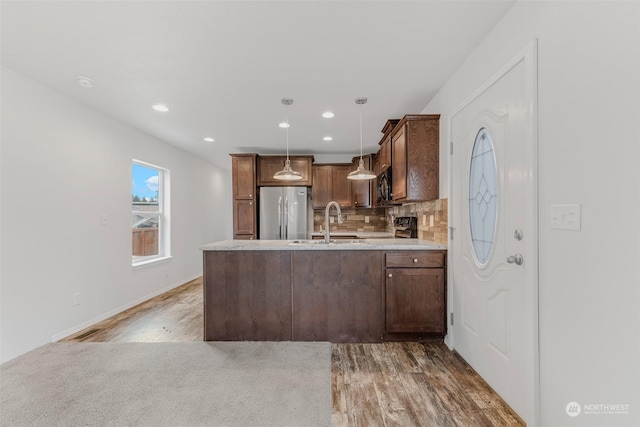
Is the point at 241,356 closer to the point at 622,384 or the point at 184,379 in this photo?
the point at 184,379

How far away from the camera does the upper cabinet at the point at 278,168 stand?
5.12m

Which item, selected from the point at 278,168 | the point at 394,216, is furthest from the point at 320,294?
the point at 278,168

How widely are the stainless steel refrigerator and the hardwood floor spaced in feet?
7.08

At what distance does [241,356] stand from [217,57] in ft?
7.82

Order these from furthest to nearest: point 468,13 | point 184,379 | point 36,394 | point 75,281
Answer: point 75,281
point 184,379
point 36,394
point 468,13

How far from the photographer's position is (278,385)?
196 cm

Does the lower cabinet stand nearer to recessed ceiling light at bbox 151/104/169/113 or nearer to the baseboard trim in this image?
the baseboard trim

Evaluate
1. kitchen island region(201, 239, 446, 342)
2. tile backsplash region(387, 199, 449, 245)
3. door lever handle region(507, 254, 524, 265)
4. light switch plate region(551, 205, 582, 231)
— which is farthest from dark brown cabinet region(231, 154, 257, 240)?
light switch plate region(551, 205, 582, 231)

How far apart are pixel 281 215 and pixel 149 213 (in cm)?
205

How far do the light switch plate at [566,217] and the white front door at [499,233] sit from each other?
0.12m

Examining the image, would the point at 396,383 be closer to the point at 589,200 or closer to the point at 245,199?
the point at 589,200

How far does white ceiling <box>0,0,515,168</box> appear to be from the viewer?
1722 millimetres

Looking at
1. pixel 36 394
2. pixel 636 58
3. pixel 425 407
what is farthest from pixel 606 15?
pixel 36 394

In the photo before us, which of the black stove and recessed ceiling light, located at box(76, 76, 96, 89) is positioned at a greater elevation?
recessed ceiling light, located at box(76, 76, 96, 89)
